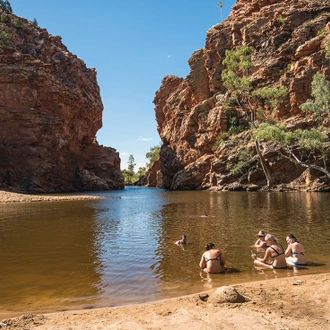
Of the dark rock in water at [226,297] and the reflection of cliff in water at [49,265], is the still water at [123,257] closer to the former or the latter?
the reflection of cliff in water at [49,265]

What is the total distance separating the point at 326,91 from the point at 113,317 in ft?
105

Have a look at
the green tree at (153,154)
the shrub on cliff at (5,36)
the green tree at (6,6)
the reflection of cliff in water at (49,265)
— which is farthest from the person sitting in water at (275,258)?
the green tree at (153,154)

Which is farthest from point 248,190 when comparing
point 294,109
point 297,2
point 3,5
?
point 3,5

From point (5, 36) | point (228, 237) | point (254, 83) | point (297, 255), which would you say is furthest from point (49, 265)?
point (5, 36)

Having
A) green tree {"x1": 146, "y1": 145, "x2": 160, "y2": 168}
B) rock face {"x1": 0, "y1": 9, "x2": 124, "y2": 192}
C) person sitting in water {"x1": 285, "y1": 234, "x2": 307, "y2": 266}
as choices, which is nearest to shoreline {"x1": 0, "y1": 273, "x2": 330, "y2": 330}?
person sitting in water {"x1": 285, "y1": 234, "x2": 307, "y2": 266}

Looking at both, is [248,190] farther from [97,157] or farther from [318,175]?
[97,157]

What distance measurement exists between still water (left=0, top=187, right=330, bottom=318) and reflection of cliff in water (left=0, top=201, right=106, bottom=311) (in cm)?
3

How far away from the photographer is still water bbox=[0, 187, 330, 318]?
7898 millimetres

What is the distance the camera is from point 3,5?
8519 cm

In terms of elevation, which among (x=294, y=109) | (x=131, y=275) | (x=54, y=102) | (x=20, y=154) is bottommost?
(x=131, y=275)

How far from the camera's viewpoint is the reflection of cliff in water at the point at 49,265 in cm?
770

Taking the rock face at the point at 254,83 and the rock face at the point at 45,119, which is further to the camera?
the rock face at the point at 45,119

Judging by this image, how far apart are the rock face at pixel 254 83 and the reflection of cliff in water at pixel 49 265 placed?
40.9 metres

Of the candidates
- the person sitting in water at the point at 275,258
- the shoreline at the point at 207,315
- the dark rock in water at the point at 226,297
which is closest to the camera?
the shoreline at the point at 207,315
